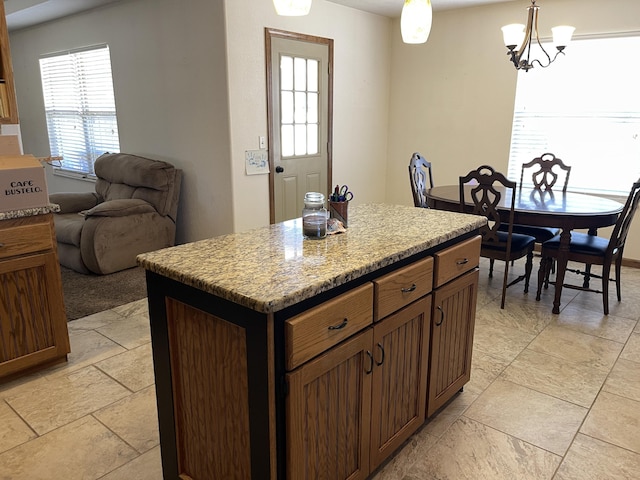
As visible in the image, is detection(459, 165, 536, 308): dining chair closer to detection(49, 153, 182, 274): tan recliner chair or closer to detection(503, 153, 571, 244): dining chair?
detection(503, 153, 571, 244): dining chair

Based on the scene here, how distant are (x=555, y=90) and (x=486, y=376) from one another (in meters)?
3.34

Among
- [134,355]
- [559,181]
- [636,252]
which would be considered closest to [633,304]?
[636,252]

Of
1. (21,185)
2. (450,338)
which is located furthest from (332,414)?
(21,185)

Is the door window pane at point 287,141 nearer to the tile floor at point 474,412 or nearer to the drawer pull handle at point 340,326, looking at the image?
the tile floor at point 474,412

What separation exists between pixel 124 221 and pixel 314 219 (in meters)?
3.02

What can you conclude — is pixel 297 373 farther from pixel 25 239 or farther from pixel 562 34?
pixel 562 34

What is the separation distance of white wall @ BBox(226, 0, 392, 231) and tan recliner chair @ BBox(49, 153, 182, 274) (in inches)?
30.5

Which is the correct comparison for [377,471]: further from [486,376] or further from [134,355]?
[134,355]

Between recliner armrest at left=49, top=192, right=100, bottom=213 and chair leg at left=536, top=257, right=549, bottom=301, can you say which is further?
recliner armrest at left=49, top=192, right=100, bottom=213

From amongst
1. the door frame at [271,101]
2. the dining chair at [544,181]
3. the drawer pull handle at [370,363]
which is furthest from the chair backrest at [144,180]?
the drawer pull handle at [370,363]

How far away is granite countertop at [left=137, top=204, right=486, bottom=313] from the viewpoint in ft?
4.69

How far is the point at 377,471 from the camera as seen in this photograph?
200 cm

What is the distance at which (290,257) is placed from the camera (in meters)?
1.73

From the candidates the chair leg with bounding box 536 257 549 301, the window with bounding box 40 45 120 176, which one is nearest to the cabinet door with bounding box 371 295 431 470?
the chair leg with bounding box 536 257 549 301
